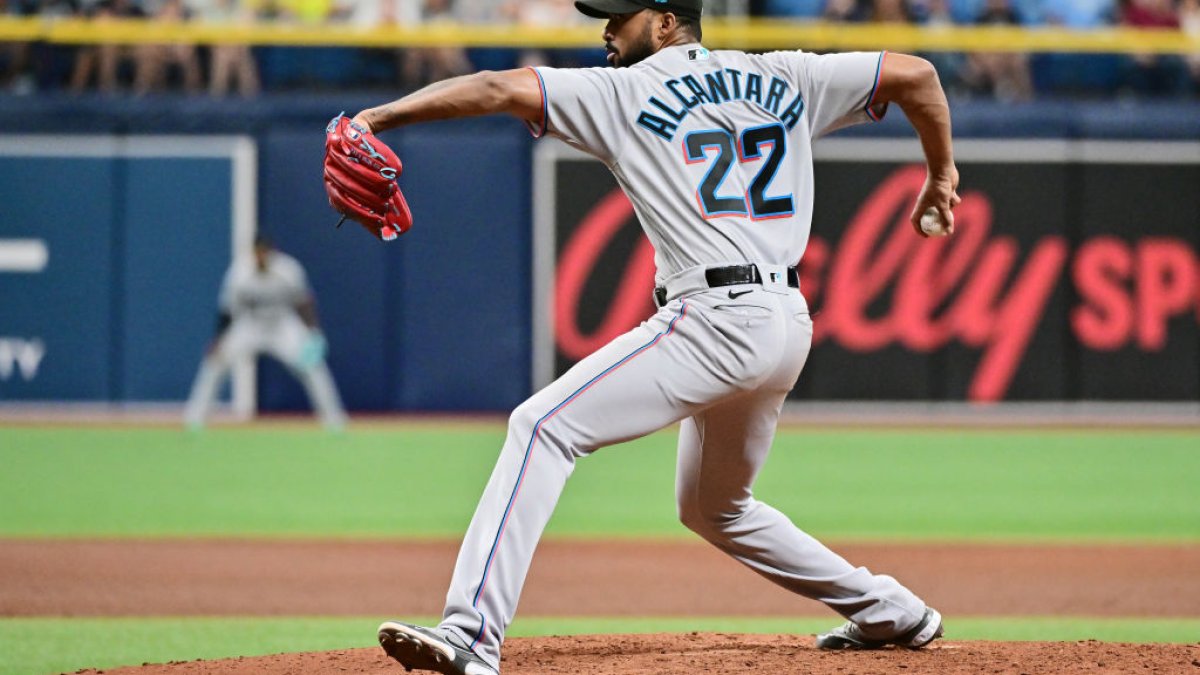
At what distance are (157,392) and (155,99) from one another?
293 centimetres

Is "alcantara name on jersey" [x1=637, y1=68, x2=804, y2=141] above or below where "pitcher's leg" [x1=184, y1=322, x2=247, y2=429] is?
above

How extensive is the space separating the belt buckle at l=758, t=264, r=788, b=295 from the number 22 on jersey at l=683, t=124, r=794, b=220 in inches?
5.3

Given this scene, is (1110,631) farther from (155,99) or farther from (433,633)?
(155,99)

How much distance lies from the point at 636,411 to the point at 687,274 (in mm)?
401

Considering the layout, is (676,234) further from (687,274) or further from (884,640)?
(884,640)

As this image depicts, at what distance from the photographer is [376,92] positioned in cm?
1650

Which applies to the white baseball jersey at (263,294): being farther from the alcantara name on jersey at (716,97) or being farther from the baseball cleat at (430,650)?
the baseball cleat at (430,650)

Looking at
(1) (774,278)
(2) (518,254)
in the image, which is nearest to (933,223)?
(1) (774,278)

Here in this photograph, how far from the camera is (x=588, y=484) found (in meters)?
11.5

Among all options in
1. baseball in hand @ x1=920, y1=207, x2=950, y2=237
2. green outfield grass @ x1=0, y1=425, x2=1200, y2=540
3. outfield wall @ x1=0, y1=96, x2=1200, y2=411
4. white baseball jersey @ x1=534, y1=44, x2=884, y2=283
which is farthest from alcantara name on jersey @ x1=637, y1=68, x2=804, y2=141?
outfield wall @ x1=0, y1=96, x2=1200, y2=411

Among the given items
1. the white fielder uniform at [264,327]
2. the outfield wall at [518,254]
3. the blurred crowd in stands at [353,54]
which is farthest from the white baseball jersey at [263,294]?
the blurred crowd in stands at [353,54]

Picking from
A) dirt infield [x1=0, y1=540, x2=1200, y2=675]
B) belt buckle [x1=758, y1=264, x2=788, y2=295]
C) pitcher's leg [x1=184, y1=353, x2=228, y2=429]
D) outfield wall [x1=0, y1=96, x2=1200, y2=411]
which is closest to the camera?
belt buckle [x1=758, y1=264, x2=788, y2=295]

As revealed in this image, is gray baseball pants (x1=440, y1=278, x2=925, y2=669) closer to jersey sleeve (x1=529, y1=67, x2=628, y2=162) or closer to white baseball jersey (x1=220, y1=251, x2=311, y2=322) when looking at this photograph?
jersey sleeve (x1=529, y1=67, x2=628, y2=162)

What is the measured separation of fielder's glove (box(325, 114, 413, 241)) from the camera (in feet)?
13.5
